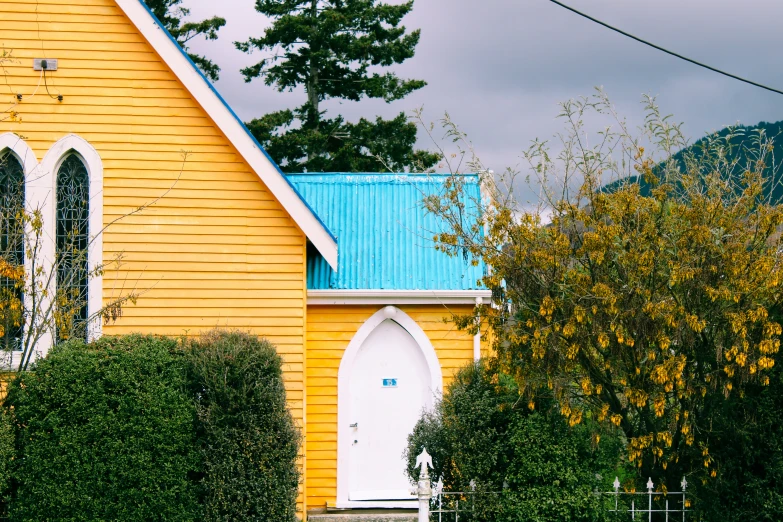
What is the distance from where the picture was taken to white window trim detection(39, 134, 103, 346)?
11.7 m

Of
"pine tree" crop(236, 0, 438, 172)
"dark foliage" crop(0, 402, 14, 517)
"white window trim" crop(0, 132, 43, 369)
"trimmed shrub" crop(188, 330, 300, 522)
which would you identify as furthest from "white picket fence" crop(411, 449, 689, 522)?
"pine tree" crop(236, 0, 438, 172)

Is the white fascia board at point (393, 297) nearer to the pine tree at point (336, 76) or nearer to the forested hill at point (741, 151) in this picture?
the forested hill at point (741, 151)

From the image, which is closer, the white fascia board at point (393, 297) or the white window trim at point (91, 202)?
the white window trim at point (91, 202)

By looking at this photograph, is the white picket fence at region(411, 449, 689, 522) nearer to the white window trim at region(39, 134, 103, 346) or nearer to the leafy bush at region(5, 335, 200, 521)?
the leafy bush at region(5, 335, 200, 521)

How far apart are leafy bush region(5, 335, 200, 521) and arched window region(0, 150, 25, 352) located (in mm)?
1109

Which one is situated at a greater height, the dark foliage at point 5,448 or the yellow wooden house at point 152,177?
the yellow wooden house at point 152,177

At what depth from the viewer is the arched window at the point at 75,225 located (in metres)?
11.6

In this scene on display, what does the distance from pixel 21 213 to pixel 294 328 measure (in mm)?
3906

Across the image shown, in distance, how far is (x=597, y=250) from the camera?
8.78 m

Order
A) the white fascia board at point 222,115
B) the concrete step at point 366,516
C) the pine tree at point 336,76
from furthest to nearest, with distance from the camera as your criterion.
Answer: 1. the pine tree at point 336,76
2. the concrete step at point 366,516
3. the white fascia board at point 222,115

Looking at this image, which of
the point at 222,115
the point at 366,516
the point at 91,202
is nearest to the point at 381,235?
the point at 222,115

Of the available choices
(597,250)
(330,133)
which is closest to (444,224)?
(597,250)

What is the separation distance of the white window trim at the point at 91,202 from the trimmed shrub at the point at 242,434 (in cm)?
232

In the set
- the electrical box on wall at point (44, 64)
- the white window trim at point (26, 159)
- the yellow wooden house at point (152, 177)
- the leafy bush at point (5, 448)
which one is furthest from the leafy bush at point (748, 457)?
the electrical box on wall at point (44, 64)
